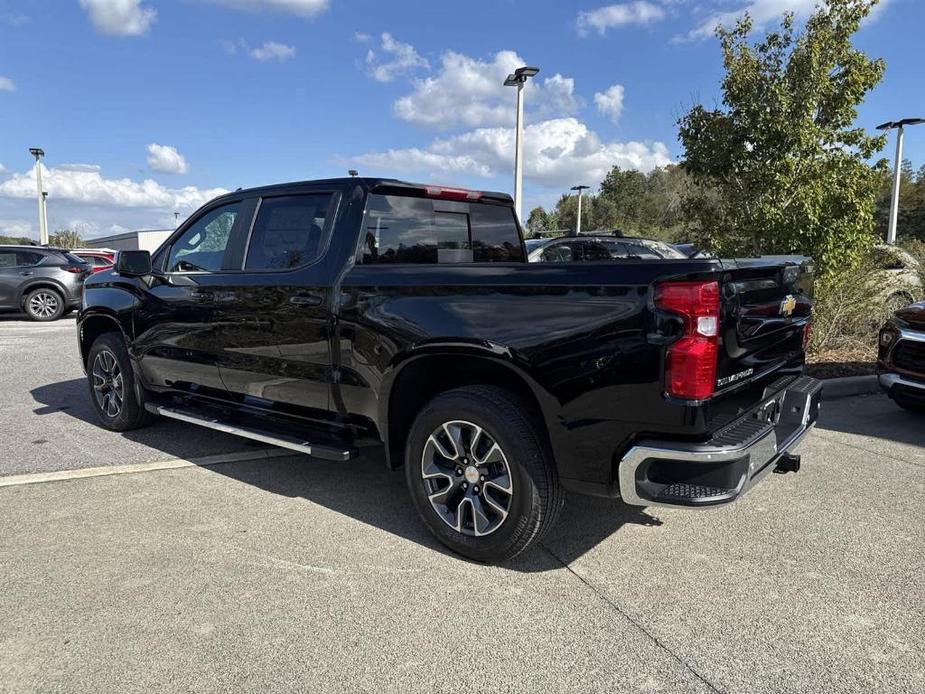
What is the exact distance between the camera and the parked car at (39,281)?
1383 centimetres

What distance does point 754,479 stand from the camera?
2.85 m

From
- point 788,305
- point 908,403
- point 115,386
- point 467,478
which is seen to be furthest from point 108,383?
point 908,403

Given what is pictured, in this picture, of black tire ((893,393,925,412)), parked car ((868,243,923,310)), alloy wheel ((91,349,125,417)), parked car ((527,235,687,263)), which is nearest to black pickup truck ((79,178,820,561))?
alloy wheel ((91,349,125,417))

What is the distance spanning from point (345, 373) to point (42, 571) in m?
1.71

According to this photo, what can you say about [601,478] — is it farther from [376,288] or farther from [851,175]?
[851,175]

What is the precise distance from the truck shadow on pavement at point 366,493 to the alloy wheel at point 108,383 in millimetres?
229

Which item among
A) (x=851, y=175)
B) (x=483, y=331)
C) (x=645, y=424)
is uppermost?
(x=851, y=175)

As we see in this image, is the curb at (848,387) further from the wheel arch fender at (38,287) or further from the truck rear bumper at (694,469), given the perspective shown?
the wheel arch fender at (38,287)

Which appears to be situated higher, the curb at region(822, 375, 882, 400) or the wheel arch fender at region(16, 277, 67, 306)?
the wheel arch fender at region(16, 277, 67, 306)

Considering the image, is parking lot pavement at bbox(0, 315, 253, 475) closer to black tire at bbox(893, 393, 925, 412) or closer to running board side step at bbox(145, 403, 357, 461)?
running board side step at bbox(145, 403, 357, 461)

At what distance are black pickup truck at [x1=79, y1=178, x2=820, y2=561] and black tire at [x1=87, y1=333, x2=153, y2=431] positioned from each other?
385mm

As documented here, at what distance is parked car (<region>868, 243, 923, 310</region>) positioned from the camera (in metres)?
9.22

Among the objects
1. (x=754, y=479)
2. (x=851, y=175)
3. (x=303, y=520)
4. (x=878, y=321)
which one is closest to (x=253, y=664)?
(x=303, y=520)

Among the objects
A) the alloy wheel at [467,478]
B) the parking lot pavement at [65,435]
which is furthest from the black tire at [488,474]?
the parking lot pavement at [65,435]
